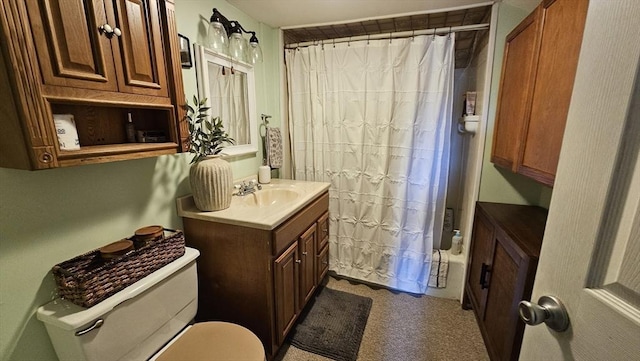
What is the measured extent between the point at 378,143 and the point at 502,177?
877 mm

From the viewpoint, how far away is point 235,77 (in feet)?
5.84

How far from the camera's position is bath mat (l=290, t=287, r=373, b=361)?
1.58m

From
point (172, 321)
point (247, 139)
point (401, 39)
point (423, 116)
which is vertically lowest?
point (172, 321)

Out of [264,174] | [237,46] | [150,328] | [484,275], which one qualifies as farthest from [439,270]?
[237,46]

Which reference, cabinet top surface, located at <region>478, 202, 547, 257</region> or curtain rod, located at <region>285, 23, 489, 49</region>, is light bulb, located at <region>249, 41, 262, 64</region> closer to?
curtain rod, located at <region>285, 23, 489, 49</region>

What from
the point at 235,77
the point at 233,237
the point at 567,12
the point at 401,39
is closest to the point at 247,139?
the point at 235,77

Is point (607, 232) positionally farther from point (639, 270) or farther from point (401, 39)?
point (401, 39)

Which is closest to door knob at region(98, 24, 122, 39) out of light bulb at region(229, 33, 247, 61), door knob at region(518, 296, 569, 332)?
light bulb at region(229, 33, 247, 61)

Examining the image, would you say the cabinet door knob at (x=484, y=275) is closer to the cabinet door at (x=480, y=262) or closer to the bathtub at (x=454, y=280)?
the cabinet door at (x=480, y=262)

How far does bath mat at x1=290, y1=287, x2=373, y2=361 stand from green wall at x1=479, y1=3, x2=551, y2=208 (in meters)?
1.21

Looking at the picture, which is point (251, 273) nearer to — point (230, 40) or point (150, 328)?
point (150, 328)

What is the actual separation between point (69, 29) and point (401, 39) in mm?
1806

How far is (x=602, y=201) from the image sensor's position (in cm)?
41

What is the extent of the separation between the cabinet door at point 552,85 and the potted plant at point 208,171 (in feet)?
4.87
